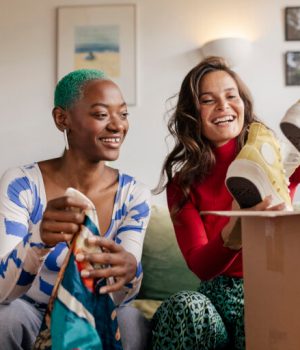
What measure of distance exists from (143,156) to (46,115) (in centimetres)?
51

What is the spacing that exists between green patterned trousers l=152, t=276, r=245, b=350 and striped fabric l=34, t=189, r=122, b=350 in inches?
8.6

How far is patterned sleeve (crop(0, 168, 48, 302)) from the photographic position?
2.82 feet

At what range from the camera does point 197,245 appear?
1.16 metres

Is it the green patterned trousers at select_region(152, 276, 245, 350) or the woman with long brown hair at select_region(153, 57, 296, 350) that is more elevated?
the woman with long brown hair at select_region(153, 57, 296, 350)

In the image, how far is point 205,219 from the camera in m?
1.27

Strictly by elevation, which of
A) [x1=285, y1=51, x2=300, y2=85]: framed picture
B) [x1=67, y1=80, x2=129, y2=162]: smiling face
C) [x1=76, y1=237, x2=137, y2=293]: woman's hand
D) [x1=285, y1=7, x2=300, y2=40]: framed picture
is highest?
[x1=285, y1=7, x2=300, y2=40]: framed picture

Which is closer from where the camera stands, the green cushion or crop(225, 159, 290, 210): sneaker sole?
crop(225, 159, 290, 210): sneaker sole

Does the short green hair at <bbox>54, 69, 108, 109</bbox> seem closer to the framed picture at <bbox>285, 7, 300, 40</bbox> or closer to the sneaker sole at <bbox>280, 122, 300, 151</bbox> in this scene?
the sneaker sole at <bbox>280, 122, 300, 151</bbox>

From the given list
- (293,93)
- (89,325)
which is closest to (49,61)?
(293,93)

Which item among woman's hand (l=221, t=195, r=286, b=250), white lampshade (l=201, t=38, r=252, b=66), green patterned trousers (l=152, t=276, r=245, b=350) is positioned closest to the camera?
woman's hand (l=221, t=195, r=286, b=250)

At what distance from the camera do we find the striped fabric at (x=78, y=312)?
2.32 ft

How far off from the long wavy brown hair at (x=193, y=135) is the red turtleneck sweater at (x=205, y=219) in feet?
0.07

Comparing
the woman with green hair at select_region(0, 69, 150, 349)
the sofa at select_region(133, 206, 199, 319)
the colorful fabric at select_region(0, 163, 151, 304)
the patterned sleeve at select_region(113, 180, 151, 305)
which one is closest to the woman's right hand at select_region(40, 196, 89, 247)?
the woman with green hair at select_region(0, 69, 150, 349)

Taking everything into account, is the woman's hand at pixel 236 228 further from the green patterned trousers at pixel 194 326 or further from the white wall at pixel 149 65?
the white wall at pixel 149 65
